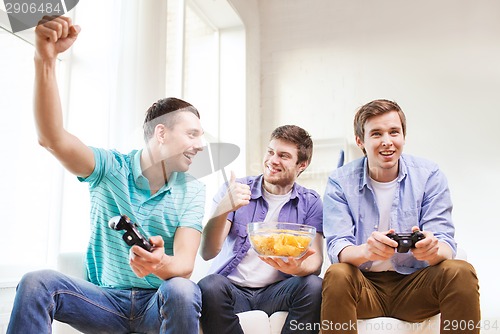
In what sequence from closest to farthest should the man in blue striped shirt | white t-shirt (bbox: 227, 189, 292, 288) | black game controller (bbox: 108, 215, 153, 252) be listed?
black game controller (bbox: 108, 215, 153, 252)
the man in blue striped shirt
white t-shirt (bbox: 227, 189, 292, 288)

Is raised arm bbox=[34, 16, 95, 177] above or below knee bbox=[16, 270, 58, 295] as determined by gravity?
above

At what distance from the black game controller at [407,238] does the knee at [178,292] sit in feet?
1.00

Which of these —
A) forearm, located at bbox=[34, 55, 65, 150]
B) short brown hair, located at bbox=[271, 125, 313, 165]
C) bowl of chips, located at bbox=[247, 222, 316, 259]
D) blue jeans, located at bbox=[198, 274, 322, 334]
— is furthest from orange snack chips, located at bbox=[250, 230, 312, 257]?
forearm, located at bbox=[34, 55, 65, 150]

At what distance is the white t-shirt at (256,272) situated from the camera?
0.89 metres

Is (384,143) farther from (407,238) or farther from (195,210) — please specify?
(195,210)

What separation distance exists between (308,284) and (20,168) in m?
0.59

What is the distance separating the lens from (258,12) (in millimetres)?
1149

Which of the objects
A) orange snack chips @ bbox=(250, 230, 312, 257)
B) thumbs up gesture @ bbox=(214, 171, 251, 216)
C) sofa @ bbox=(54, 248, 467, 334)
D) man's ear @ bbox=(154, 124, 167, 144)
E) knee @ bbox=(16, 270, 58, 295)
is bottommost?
sofa @ bbox=(54, 248, 467, 334)

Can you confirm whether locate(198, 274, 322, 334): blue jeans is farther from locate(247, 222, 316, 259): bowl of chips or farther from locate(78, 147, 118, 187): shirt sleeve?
locate(78, 147, 118, 187): shirt sleeve

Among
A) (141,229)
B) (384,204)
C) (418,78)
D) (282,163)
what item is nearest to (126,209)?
(141,229)

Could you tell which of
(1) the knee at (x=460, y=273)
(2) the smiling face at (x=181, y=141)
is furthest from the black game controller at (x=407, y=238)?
(2) the smiling face at (x=181, y=141)

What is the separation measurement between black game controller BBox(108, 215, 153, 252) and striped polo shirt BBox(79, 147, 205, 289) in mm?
126

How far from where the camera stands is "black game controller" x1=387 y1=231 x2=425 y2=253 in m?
0.71

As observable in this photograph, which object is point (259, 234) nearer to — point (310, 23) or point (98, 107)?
point (98, 107)
